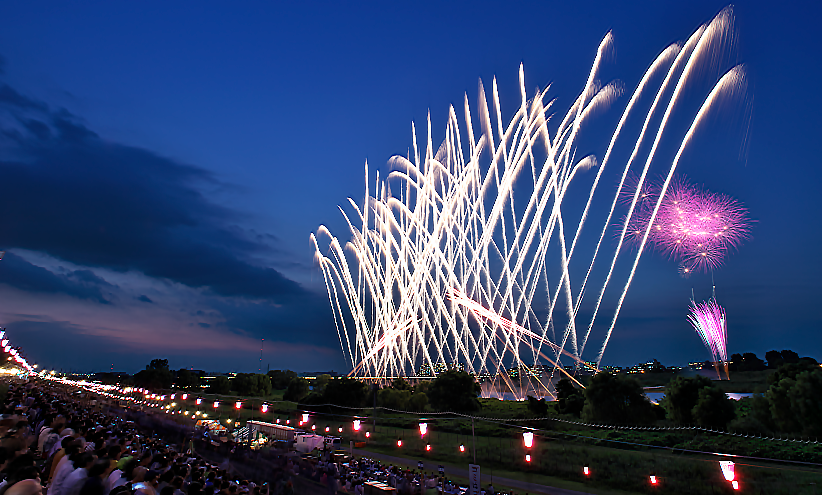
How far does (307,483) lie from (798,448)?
1014 inches

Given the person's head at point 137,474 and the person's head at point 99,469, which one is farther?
the person's head at point 137,474

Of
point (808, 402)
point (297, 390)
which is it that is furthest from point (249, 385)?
point (808, 402)

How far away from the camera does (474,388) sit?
4978 cm

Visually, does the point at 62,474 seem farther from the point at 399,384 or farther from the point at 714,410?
the point at 399,384

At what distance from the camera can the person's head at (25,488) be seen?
15.7 feet

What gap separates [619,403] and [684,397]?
4952mm

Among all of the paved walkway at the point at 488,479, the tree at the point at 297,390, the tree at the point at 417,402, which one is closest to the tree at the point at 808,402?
the paved walkway at the point at 488,479

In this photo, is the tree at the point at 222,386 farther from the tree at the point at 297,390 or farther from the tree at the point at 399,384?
the tree at the point at 399,384

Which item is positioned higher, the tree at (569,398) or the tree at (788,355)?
the tree at (788,355)

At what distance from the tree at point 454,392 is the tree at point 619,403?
16.0 m

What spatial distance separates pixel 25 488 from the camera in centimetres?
485

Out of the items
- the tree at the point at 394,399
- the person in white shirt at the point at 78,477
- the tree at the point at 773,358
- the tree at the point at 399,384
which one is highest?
the tree at the point at 773,358

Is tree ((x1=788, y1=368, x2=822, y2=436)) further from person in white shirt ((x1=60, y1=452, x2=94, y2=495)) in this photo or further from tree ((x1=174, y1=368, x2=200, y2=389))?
tree ((x1=174, y1=368, x2=200, y2=389))

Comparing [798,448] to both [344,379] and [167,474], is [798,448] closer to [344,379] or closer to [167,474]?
[167,474]
